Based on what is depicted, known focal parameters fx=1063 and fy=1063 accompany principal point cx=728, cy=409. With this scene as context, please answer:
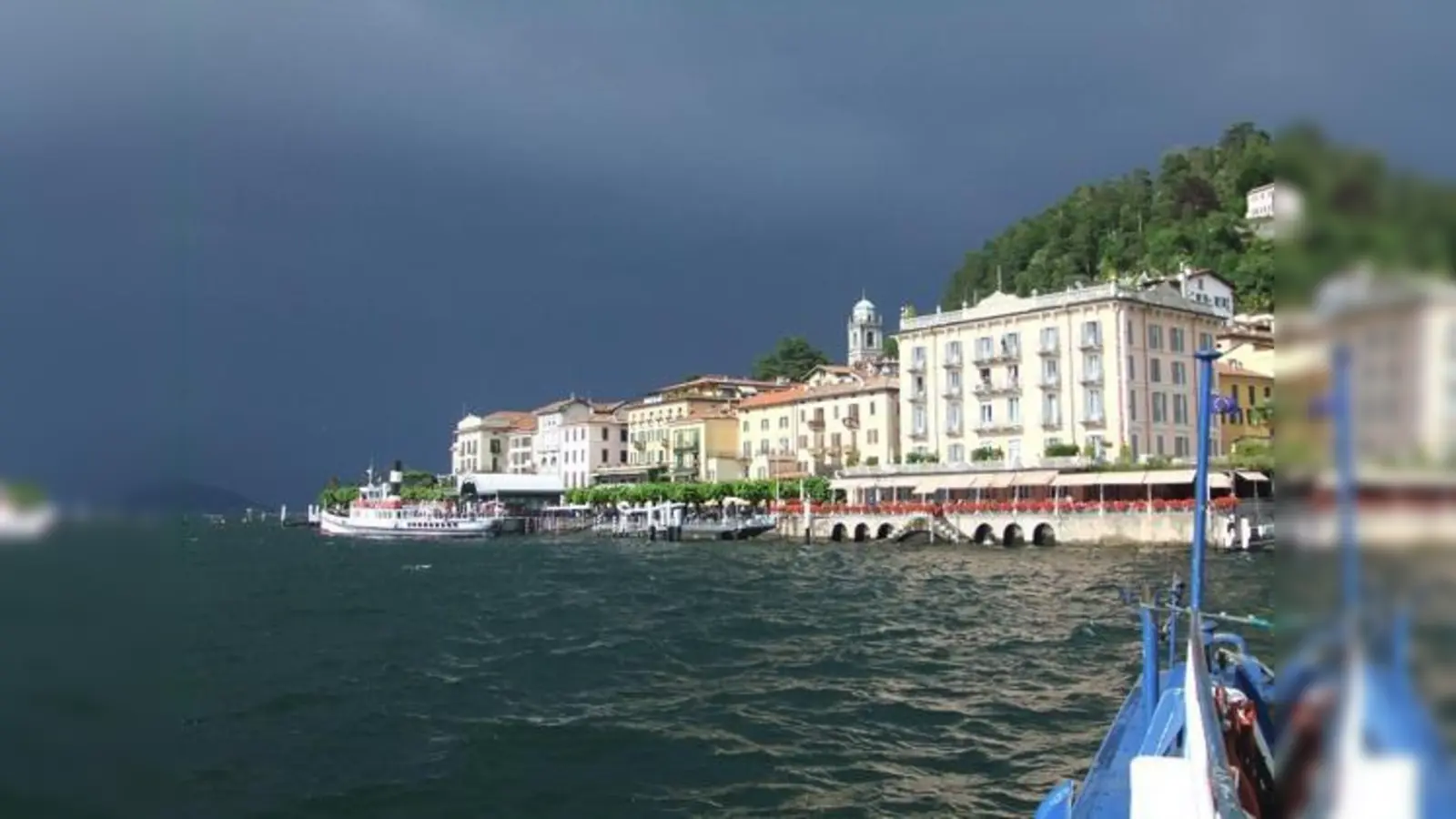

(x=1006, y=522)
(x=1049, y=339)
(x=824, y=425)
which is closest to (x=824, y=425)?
(x=824, y=425)

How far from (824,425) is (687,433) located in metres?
20.8

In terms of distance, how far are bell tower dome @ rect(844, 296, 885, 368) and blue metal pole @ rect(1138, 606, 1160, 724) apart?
133 m

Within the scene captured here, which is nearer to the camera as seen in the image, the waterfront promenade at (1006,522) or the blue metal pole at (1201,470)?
the blue metal pole at (1201,470)

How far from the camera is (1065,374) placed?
70.6 meters

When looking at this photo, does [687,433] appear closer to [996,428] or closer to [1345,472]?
[996,428]

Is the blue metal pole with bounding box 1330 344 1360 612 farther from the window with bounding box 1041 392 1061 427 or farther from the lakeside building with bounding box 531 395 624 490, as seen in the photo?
the lakeside building with bounding box 531 395 624 490

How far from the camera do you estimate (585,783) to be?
43.7ft

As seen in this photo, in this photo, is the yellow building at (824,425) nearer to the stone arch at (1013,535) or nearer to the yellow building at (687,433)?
the yellow building at (687,433)

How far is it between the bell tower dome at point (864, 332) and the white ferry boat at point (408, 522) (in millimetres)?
58822

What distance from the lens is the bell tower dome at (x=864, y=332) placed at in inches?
5733

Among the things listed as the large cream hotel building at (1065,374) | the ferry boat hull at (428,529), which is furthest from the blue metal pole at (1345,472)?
the ferry boat hull at (428,529)

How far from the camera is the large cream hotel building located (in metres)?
68.1


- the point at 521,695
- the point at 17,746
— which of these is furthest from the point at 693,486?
the point at 17,746

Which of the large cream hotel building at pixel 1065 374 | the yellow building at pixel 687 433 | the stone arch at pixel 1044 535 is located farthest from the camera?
the yellow building at pixel 687 433
